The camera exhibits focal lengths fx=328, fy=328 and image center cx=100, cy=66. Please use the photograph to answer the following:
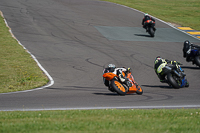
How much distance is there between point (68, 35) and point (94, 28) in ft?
12.1

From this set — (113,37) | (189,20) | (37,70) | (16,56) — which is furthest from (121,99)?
(189,20)

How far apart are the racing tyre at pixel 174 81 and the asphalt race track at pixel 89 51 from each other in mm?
342

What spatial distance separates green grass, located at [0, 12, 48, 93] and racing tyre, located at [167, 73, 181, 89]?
5.29m

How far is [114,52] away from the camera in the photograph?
21.9 meters

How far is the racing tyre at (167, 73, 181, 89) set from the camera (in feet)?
43.5

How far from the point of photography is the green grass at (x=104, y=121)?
6.33 m

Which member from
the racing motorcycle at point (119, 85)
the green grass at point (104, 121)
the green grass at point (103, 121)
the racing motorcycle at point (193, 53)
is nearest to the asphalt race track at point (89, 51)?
the racing motorcycle at point (119, 85)

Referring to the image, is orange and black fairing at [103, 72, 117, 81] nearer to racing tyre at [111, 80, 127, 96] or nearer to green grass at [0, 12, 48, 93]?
racing tyre at [111, 80, 127, 96]

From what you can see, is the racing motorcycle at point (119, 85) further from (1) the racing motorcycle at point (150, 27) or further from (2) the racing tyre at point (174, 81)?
(1) the racing motorcycle at point (150, 27)

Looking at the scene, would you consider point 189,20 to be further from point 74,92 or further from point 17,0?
point 74,92

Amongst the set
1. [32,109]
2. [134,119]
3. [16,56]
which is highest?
[134,119]

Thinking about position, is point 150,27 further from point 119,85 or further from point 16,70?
point 119,85

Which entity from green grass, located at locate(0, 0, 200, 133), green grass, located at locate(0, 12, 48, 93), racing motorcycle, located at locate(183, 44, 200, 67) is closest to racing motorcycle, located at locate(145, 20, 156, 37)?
racing motorcycle, located at locate(183, 44, 200, 67)

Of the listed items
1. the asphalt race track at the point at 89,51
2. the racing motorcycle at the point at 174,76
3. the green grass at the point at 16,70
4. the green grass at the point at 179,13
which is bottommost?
the green grass at the point at 16,70
